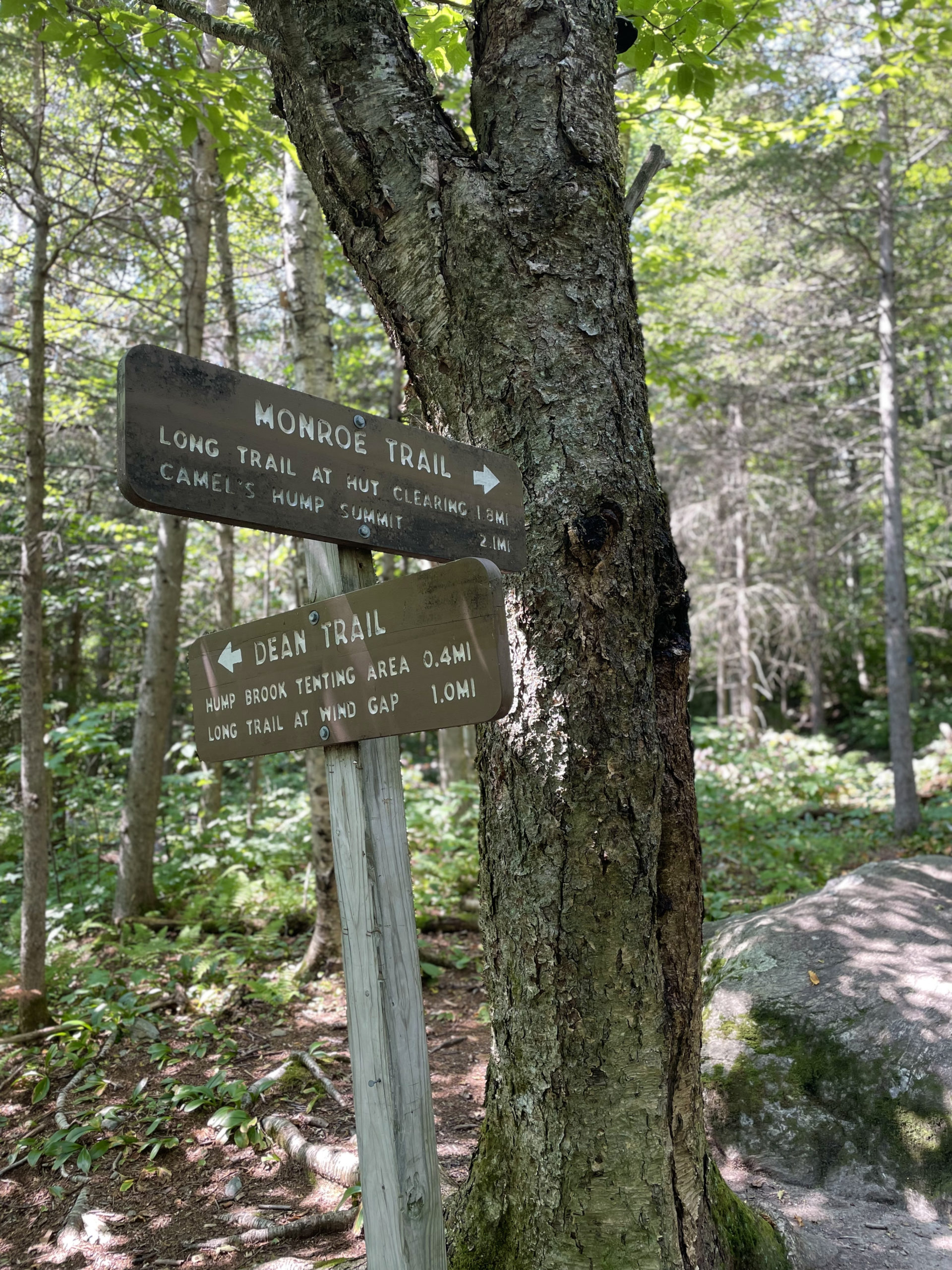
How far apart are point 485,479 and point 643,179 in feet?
5.46

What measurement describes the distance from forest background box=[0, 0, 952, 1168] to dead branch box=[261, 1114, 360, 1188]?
1.52m

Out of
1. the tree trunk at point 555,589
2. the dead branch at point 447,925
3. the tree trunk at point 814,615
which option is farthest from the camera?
the tree trunk at point 814,615

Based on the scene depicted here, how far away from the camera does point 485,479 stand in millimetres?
1969

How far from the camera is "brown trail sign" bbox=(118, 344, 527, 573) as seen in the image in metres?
1.48

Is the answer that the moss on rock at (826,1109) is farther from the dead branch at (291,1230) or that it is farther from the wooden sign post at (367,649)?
the wooden sign post at (367,649)

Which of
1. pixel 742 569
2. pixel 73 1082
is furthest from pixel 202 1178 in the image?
pixel 742 569

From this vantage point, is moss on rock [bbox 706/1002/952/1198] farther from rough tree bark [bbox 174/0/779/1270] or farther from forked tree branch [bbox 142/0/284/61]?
forked tree branch [bbox 142/0/284/61]

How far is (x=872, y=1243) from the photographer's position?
2.86m

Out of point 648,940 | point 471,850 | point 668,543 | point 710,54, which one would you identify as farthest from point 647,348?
point 648,940

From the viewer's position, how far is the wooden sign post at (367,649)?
1.52 meters

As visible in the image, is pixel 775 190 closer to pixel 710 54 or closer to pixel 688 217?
pixel 688 217

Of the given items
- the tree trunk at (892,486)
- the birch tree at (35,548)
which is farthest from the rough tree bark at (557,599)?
the tree trunk at (892,486)

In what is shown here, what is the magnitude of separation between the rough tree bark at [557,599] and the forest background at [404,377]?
1.84ft

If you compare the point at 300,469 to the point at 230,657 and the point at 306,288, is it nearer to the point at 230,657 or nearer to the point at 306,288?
the point at 230,657
